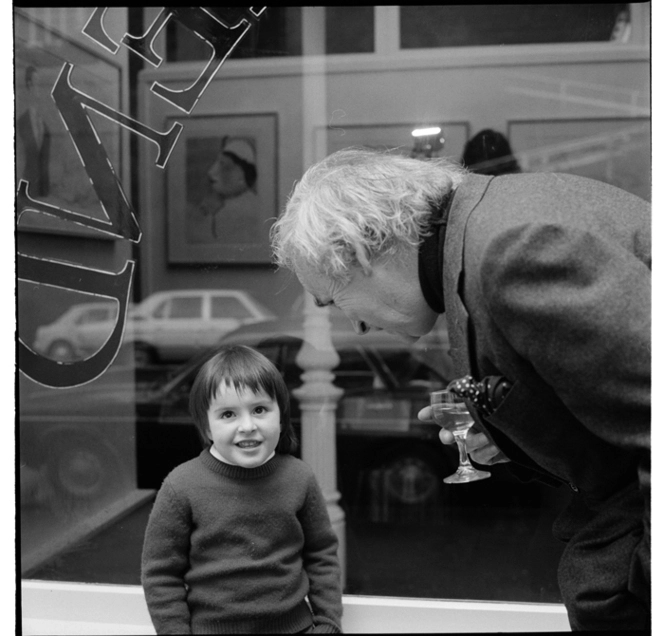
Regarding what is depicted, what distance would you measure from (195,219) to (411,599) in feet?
4.77

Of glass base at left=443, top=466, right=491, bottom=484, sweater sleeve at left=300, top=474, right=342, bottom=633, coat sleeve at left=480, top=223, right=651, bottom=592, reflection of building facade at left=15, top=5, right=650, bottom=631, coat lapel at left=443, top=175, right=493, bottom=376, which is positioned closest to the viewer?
coat sleeve at left=480, top=223, right=651, bottom=592

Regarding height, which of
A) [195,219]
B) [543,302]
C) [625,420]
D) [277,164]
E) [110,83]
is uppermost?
[110,83]

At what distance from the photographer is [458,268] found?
129 centimetres

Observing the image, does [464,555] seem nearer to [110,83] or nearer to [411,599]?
[411,599]

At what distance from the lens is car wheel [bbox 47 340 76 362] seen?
2523 millimetres

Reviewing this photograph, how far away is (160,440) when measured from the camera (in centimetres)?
263

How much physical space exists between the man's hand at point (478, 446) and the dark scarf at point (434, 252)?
1.27 ft

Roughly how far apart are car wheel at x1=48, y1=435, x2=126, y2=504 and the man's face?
1412 mm

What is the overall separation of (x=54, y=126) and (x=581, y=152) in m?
1.65

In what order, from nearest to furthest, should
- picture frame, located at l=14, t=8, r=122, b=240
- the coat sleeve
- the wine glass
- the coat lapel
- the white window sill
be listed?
the coat sleeve → the coat lapel → the wine glass → picture frame, located at l=14, t=8, r=122, b=240 → the white window sill

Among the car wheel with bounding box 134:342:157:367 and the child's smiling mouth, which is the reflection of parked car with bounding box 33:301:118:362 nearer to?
the car wheel with bounding box 134:342:157:367

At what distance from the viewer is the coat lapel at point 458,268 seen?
1296mm

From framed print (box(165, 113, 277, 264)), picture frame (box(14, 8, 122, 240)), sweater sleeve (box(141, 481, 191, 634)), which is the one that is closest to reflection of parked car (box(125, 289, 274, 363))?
framed print (box(165, 113, 277, 264))

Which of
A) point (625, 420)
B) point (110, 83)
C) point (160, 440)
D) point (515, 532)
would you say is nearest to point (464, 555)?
point (515, 532)
